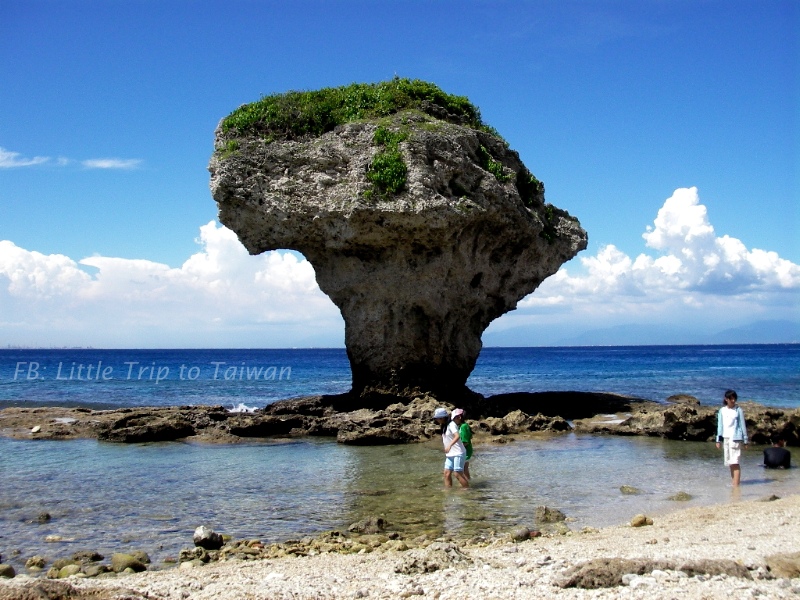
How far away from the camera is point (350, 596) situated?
6.66 m

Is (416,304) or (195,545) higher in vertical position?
(416,304)

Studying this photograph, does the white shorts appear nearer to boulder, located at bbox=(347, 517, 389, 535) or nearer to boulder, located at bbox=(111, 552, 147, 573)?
boulder, located at bbox=(347, 517, 389, 535)

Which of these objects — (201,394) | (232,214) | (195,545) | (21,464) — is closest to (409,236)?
(232,214)

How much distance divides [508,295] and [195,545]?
16.9m

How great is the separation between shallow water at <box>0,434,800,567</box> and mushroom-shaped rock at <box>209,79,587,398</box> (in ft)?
18.4

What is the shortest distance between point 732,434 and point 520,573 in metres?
7.04

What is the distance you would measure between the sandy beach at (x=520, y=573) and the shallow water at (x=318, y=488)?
4.81 ft

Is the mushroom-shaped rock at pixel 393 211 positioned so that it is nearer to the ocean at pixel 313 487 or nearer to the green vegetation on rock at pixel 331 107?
the green vegetation on rock at pixel 331 107

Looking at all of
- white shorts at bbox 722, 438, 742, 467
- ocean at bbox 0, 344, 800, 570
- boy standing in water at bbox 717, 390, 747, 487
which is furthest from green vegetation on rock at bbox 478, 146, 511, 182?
white shorts at bbox 722, 438, 742, 467

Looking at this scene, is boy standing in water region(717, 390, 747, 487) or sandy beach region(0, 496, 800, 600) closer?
sandy beach region(0, 496, 800, 600)

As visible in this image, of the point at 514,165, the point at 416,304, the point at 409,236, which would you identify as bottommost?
the point at 416,304

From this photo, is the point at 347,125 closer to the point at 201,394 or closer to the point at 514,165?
A: the point at 514,165

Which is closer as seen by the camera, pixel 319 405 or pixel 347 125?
pixel 347 125

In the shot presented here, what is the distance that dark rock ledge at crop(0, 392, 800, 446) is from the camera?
18.3 metres
